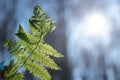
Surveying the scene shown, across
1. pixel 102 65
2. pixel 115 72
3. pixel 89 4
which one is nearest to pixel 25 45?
pixel 115 72

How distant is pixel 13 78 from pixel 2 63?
0.18 feet

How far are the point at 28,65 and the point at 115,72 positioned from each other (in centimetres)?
1313

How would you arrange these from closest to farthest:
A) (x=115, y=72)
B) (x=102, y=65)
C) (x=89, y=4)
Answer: (x=115, y=72)
(x=102, y=65)
(x=89, y=4)

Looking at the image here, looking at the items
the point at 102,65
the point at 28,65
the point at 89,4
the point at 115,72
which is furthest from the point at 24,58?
the point at 89,4

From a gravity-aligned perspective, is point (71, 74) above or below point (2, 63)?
below

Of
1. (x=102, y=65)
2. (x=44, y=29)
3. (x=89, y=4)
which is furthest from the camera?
(x=89, y=4)

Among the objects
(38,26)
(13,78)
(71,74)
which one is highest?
(38,26)

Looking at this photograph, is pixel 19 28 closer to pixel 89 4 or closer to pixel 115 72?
pixel 115 72

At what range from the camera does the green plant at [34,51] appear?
56cm

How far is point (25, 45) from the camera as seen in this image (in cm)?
59

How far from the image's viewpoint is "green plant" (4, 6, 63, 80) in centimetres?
56

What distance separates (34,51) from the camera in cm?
58

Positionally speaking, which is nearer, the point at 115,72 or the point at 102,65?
the point at 115,72

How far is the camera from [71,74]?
551 inches
